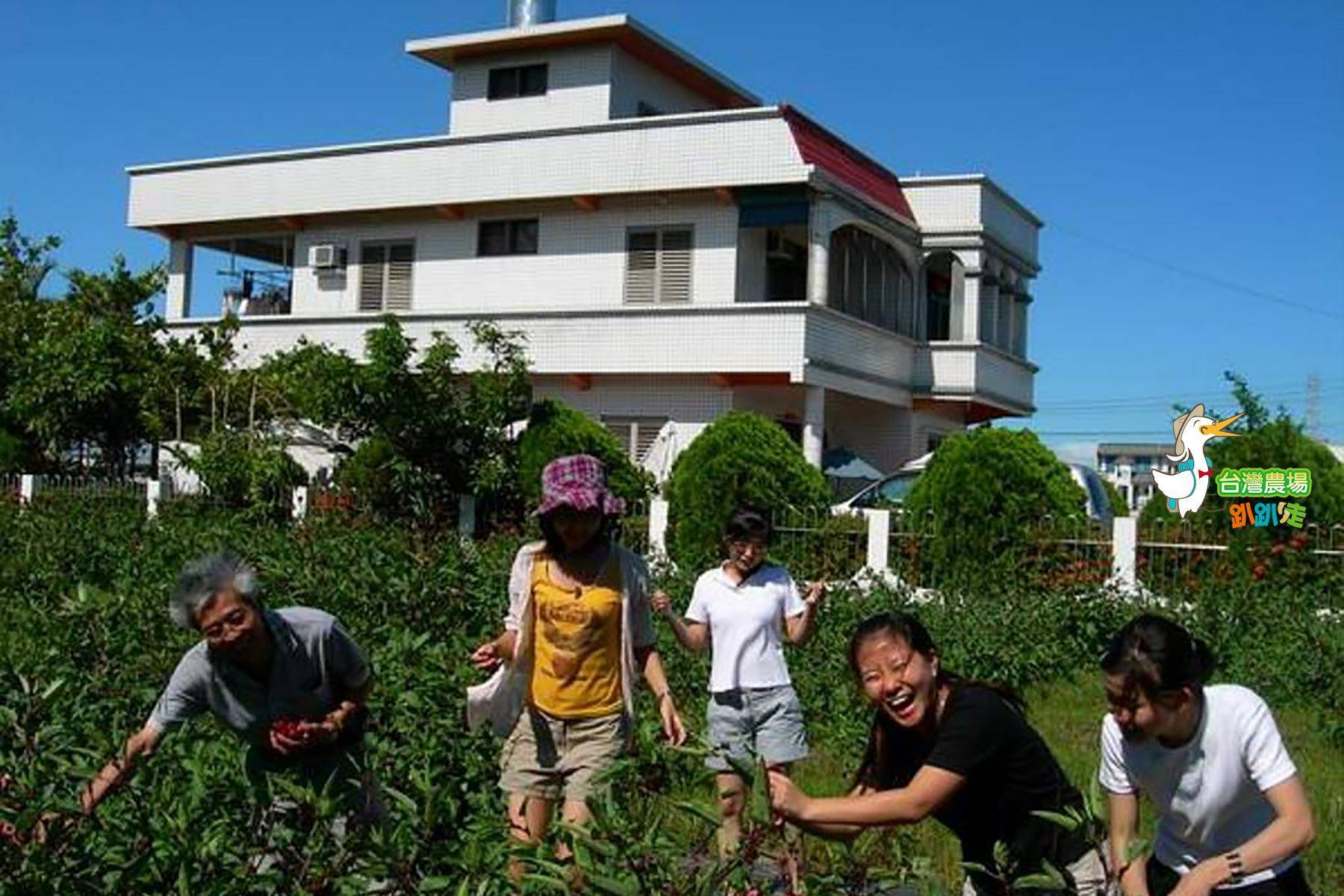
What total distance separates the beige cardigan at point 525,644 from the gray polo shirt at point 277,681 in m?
0.97

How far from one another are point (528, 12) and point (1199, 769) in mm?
25332

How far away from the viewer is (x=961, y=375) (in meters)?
24.8

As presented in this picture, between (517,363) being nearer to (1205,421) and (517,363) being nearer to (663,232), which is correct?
(663,232)

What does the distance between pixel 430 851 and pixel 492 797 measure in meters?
2.42

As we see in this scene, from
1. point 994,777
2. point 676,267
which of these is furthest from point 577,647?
point 676,267

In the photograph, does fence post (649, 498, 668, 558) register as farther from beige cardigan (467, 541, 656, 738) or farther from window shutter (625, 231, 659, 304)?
beige cardigan (467, 541, 656, 738)

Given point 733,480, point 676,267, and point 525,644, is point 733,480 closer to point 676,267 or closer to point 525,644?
point 676,267

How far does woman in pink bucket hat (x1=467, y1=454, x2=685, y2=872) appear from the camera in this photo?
550 centimetres

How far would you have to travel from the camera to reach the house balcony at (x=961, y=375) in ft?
81.0

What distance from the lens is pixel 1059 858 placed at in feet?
13.0

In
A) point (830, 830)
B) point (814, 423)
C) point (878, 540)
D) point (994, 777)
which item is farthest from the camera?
point (814, 423)

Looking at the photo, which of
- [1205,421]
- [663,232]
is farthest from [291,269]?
[1205,421]

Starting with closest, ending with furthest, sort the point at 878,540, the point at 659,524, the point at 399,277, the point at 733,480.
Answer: the point at 878,540 → the point at 733,480 → the point at 659,524 → the point at 399,277

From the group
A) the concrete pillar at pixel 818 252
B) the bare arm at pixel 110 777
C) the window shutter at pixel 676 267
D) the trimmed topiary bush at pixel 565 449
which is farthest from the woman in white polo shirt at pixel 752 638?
the window shutter at pixel 676 267
